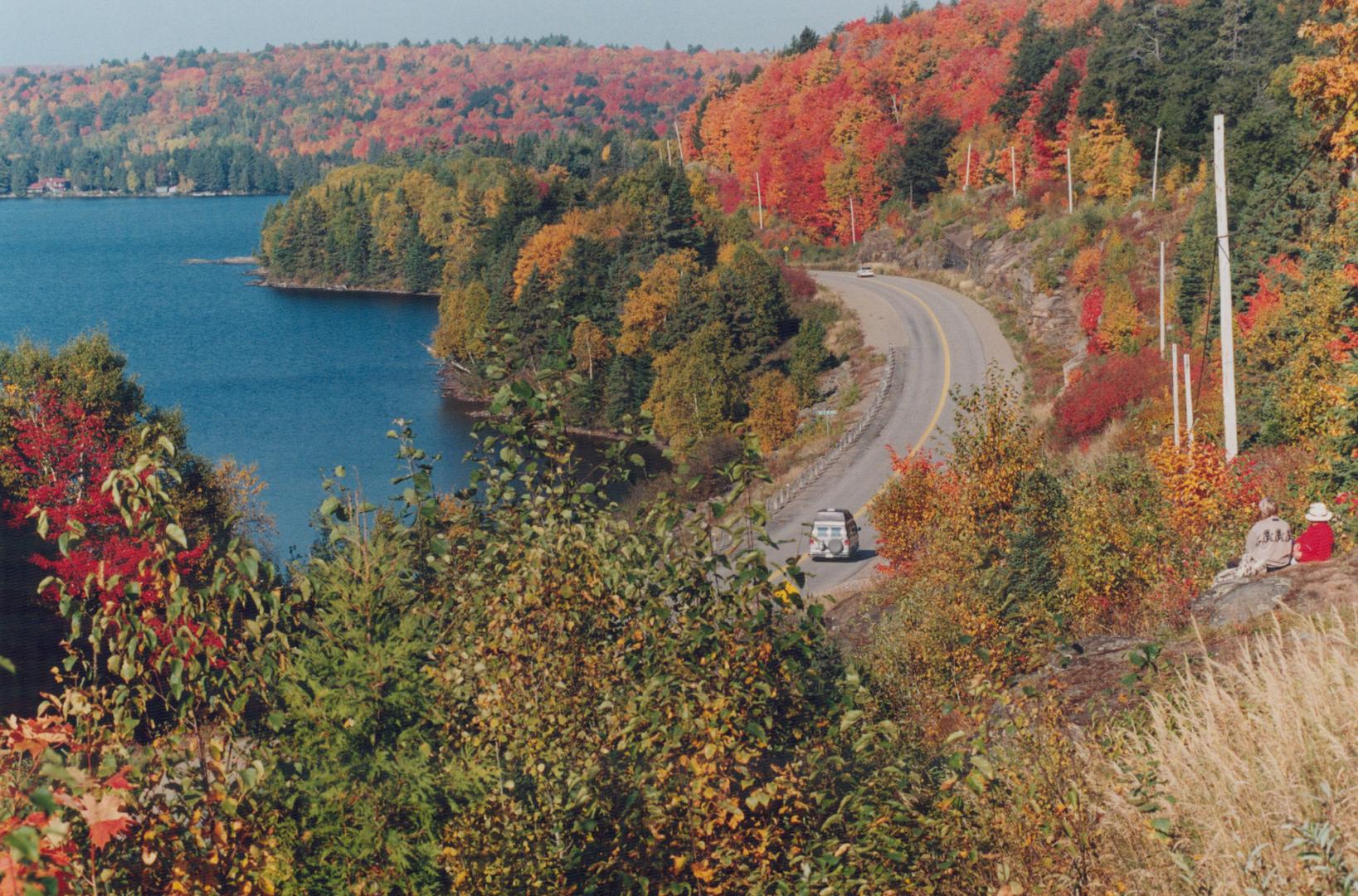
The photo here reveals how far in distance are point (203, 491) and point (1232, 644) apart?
3532 centimetres

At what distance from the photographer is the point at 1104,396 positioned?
44031mm

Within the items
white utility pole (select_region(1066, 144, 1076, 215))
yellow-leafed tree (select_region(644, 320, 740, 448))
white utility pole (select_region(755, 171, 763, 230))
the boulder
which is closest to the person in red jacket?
the boulder

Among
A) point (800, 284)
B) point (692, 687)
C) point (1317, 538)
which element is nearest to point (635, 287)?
point (800, 284)

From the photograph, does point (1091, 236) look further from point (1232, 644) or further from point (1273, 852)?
point (1273, 852)

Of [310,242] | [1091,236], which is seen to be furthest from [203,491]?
[310,242]

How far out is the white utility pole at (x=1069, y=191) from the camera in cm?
7300

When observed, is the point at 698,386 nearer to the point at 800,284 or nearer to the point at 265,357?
the point at 800,284

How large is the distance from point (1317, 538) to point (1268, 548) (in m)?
0.78

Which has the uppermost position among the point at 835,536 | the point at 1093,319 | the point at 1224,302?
the point at 1224,302

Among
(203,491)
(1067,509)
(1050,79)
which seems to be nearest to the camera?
(1067,509)

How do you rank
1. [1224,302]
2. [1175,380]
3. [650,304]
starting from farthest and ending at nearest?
[650,304], [1175,380], [1224,302]

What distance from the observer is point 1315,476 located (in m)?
18.6

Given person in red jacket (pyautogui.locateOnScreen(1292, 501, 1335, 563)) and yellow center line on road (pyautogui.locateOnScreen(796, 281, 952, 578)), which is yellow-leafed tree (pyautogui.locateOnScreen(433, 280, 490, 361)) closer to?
yellow center line on road (pyautogui.locateOnScreen(796, 281, 952, 578))

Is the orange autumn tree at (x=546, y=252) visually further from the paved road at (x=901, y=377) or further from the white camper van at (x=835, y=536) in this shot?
the white camper van at (x=835, y=536)
